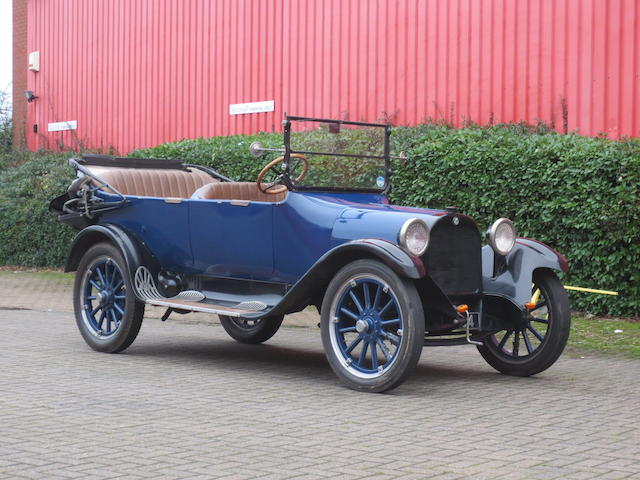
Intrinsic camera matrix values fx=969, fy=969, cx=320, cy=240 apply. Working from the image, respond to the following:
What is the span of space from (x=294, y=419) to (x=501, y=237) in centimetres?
239

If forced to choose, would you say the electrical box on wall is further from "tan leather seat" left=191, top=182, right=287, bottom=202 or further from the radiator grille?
the radiator grille

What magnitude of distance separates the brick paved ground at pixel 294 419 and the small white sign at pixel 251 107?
9.15m

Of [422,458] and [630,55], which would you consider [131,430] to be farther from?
[630,55]

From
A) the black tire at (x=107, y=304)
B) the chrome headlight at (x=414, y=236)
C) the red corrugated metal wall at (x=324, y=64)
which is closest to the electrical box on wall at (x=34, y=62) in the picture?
the red corrugated metal wall at (x=324, y=64)

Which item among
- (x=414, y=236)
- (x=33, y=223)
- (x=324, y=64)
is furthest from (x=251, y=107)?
(x=414, y=236)

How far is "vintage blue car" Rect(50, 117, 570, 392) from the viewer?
6.44m

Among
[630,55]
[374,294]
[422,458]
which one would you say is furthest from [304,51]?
[422,458]

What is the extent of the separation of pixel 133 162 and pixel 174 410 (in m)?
4.03

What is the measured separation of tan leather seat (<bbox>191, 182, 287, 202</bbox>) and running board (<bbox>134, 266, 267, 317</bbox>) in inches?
30.9

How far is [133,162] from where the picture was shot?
9.20 m

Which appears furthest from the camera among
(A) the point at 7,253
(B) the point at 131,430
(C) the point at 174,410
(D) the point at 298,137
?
(A) the point at 7,253

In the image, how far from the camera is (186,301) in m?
7.71

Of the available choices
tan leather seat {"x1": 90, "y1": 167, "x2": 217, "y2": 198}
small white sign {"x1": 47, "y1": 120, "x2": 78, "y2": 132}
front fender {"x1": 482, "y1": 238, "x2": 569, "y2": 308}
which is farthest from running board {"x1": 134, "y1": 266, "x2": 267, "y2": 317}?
small white sign {"x1": 47, "y1": 120, "x2": 78, "y2": 132}

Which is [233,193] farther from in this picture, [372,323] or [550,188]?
[550,188]
